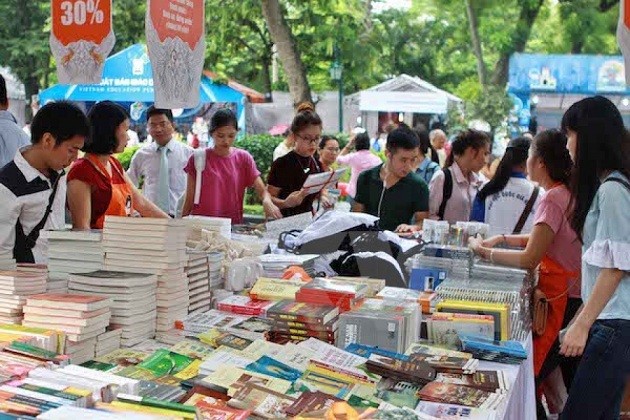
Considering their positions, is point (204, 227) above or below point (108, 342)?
above

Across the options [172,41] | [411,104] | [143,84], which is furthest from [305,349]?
[411,104]

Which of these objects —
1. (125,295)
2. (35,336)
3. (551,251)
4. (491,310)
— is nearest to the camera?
(35,336)

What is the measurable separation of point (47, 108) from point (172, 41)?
987 mm

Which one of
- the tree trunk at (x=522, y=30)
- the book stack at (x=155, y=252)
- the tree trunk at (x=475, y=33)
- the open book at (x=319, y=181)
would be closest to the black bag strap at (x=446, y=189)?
the open book at (x=319, y=181)

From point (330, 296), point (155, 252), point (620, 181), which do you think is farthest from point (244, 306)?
point (620, 181)

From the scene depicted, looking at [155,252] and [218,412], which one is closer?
[218,412]

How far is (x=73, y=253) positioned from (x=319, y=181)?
2.42 metres

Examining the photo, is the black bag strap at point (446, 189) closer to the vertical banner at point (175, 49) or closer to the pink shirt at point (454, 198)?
the pink shirt at point (454, 198)

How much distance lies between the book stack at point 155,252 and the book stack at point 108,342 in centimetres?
24

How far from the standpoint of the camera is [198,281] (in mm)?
3340

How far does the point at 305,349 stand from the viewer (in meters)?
2.77

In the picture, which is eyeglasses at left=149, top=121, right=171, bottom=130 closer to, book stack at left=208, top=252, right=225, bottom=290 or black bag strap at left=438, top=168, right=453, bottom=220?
black bag strap at left=438, top=168, right=453, bottom=220

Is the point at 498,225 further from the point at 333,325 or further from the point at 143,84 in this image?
the point at 143,84

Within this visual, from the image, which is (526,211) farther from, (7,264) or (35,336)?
(35,336)
